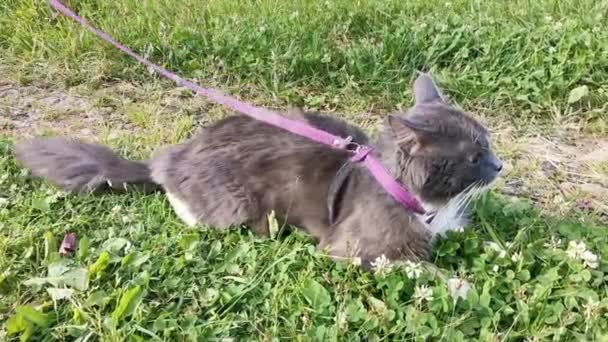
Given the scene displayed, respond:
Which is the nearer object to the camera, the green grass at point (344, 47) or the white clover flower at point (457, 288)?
the white clover flower at point (457, 288)

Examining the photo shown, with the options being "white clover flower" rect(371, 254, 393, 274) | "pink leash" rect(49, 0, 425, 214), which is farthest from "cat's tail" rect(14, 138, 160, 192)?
"white clover flower" rect(371, 254, 393, 274)

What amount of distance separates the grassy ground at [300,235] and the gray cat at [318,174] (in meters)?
0.09

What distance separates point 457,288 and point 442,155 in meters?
0.45

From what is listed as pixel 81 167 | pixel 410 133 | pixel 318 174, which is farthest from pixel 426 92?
pixel 81 167

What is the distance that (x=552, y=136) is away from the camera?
3.52m

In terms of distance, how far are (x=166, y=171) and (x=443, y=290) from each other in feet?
4.02

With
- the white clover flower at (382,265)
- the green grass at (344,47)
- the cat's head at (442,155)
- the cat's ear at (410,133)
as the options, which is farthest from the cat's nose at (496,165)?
the green grass at (344,47)

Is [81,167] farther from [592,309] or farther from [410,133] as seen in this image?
[592,309]

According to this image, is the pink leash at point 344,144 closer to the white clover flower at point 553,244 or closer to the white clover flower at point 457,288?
the white clover flower at point 457,288

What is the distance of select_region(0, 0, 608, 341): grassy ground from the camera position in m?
2.24

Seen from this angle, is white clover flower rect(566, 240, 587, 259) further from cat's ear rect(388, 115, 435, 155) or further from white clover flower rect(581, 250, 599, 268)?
cat's ear rect(388, 115, 435, 155)

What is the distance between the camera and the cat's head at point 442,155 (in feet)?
7.37

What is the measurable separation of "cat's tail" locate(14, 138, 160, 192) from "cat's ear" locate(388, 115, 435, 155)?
3.77 ft

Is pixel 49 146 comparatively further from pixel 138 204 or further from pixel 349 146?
pixel 349 146
